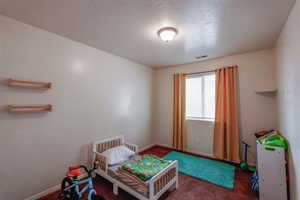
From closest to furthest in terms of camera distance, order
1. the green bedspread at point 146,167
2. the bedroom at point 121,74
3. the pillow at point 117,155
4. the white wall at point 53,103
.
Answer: the bedroom at point 121,74 < the white wall at point 53,103 < the green bedspread at point 146,167 < the pillow at point 117,155

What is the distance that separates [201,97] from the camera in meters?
3.66

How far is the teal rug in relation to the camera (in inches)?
94.8

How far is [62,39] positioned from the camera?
2.25 meters

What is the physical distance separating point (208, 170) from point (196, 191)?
779 mm

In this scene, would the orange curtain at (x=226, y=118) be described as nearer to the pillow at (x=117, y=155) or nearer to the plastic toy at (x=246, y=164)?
the plastic toy at (x=246, y=164)

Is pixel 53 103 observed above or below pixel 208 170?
above

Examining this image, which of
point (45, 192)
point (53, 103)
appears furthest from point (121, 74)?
point (45, 192)

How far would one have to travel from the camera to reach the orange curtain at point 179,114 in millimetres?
3803

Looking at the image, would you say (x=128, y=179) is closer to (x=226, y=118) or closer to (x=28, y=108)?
(x=28, y=108)

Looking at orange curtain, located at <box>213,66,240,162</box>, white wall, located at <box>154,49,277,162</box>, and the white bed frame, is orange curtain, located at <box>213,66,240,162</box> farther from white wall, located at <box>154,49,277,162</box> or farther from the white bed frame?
the white bed frame

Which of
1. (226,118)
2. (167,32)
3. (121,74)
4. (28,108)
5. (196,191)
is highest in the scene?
(167,32)

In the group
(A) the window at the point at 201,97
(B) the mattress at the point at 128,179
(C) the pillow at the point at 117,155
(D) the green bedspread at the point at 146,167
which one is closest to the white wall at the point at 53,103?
(C) the pillow at the point at 117,155

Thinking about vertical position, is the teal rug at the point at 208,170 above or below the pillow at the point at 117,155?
below

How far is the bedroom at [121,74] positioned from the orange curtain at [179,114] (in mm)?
267
